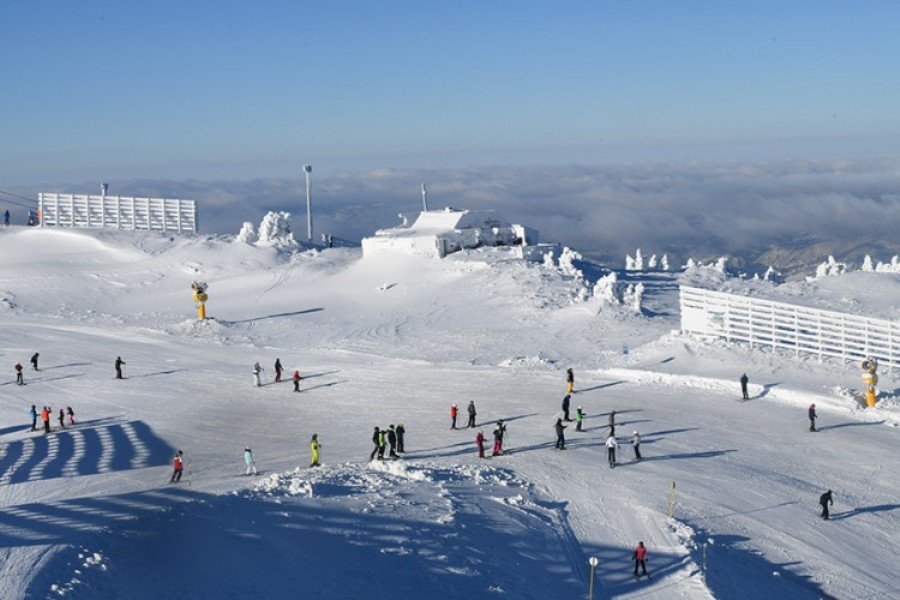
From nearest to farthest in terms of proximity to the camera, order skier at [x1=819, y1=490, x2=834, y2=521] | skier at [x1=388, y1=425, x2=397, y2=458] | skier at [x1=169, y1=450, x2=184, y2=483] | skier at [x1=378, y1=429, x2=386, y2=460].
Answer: skier at [x1=819, y1=490, x2=834, y2=521], skier at [x1=169, y1=450, x2=184, y2=483], skier at [x1=378, y1=429, x2=386, y2=460], skier at [x1=388, y1=425, x2=397, y2=458]

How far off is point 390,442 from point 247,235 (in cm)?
3577

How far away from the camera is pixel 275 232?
59344mm

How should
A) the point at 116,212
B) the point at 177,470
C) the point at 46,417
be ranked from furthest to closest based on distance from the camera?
1. the point at 116,212
2. the point at 46,417
3. the point at 177,470

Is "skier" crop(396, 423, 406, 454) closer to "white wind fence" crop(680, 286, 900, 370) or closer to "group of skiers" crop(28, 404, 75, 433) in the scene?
"group of skiers" crop(28, 404, 75, 433)

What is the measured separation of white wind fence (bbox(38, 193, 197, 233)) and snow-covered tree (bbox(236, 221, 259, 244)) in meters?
5.72

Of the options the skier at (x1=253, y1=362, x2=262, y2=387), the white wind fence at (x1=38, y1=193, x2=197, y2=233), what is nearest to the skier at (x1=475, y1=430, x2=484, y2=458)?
the skier at (x1=253, y1=362, x2=262, y2=387)

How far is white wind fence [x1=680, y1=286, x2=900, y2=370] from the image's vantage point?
3494 centimetres

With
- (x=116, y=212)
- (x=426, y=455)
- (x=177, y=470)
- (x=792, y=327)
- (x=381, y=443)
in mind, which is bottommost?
(x=426, y=455)

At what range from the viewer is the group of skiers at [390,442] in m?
24.8

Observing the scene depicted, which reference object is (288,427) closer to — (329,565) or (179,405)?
(179,405)

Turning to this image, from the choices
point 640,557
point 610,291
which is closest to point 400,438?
point 640,557

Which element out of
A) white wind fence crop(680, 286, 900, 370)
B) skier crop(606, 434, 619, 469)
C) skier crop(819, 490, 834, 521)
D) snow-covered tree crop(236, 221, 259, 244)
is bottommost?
skier crop(819, 490, 834, 521)

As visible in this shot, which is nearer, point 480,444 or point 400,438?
point 480,444

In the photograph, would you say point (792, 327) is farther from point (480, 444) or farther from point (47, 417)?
point (47, 417)
